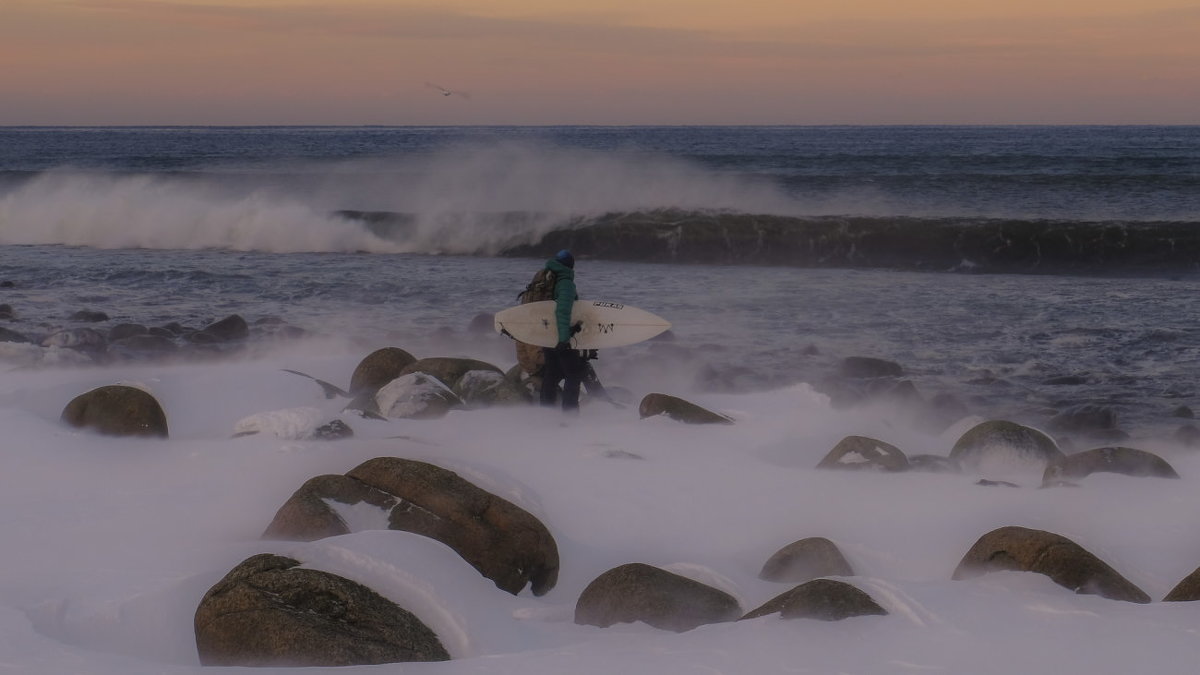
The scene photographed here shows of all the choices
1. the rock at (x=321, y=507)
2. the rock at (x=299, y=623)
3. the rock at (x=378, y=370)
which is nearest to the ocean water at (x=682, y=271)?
the rock at (x=378, y=370)

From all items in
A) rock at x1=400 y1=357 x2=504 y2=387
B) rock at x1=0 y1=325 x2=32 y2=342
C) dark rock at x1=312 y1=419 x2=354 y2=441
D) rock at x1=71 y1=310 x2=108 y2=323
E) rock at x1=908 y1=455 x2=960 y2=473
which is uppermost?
rock at x1=400 y1=357 x2=504 y2=387

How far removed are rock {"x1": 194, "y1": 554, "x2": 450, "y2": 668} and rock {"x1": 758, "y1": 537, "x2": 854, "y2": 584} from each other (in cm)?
225

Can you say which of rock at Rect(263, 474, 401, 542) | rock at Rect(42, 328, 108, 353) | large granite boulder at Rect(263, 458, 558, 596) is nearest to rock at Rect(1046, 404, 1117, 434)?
large granite boulder at Rect(263, 458, 558, 596)

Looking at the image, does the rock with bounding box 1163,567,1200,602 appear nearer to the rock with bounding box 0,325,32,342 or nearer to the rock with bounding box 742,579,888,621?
the rock with bounding box 742,579,888,621

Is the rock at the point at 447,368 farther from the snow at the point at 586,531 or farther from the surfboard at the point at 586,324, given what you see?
the snow at the point at 586,531

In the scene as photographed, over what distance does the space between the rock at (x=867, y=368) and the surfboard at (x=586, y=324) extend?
6.64ft

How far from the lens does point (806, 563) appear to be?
666cm

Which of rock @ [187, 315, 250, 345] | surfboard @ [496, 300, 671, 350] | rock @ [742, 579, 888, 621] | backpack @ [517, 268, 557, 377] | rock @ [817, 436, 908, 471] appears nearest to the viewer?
rock @ [742, 579, 888, 621]

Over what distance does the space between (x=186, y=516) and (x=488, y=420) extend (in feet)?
10.5

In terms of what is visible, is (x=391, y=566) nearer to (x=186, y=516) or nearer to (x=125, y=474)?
(x=186, y=516)

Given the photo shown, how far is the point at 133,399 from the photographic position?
29.8ft

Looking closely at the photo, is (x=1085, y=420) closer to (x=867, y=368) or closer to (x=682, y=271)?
(x=867, y=368)

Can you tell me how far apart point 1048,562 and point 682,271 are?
16856 millimetres

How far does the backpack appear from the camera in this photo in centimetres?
1105
